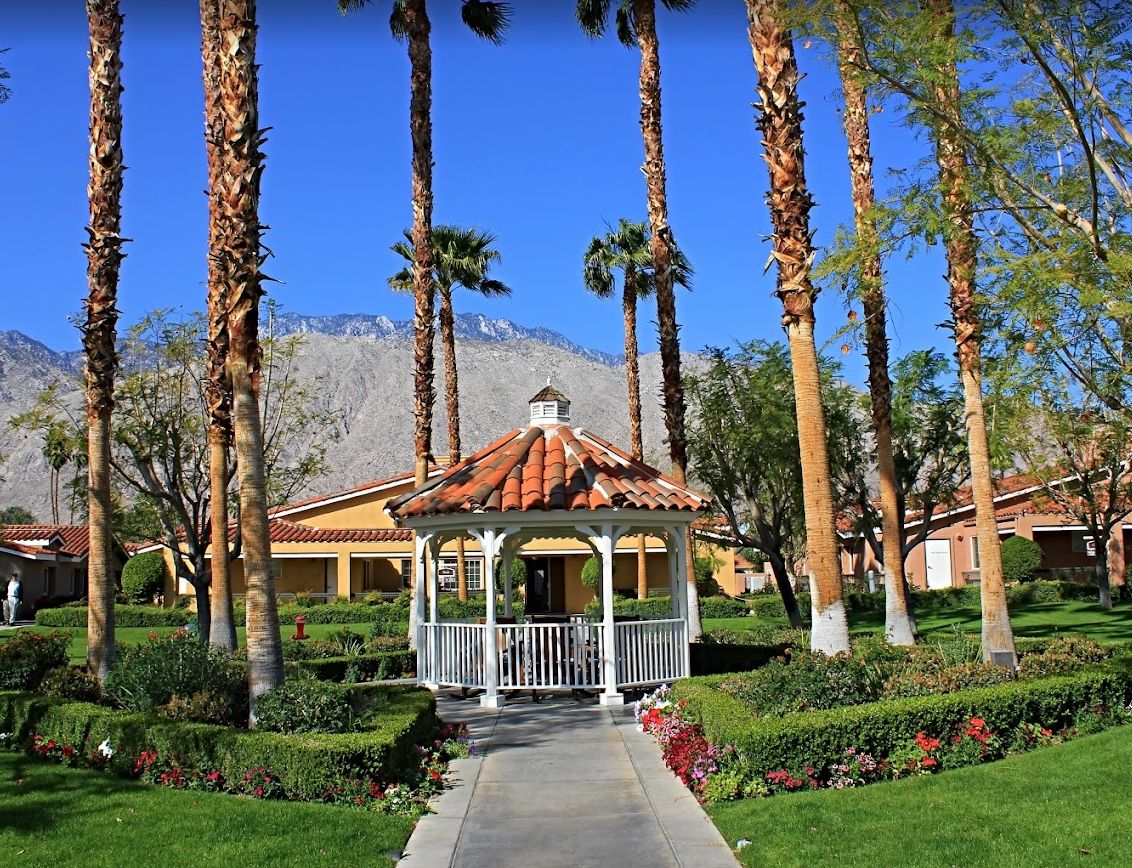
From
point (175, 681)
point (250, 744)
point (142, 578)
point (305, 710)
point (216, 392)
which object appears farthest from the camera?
point (142, 578)

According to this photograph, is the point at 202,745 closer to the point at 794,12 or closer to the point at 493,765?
the point at 493,765

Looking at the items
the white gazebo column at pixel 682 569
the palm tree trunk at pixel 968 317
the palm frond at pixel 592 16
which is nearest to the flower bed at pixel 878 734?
the palm tree trunk at pixel 968 317

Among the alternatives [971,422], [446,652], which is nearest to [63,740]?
[446,652]

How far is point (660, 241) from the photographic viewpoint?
2084cm

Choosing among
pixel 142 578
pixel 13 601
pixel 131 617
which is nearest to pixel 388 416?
pixel 142 578

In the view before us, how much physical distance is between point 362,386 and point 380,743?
18065 cm

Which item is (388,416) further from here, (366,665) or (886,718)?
(886,718)

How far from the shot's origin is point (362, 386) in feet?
611

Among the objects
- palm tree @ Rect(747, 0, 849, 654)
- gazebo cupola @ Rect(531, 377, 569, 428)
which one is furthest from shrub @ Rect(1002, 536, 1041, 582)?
palm tree @ Rect(747, 0, 849, 654)

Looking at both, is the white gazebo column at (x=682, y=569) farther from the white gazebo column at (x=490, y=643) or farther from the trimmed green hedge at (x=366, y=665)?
the trimmed green hedge at (x=366, y=665)

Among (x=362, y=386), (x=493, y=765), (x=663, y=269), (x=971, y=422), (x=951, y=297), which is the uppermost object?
(x=362, y=386)

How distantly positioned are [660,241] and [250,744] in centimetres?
1408

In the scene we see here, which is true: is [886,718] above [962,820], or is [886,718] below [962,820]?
above

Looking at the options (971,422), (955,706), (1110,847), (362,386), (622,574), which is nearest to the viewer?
(1110,847)
